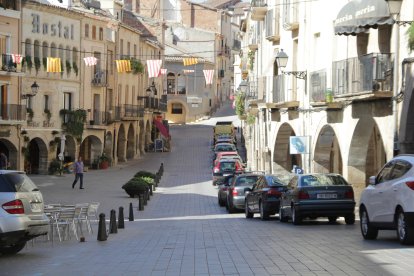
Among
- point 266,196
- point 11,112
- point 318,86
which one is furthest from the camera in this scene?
point 11,112

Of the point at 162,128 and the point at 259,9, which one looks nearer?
the point at 259,9

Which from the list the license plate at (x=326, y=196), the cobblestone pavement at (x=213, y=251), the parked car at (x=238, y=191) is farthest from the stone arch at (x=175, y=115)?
the license plate at (x=326, y=196)

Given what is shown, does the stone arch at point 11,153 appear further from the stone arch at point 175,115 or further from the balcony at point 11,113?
the stone arch at point 175,115

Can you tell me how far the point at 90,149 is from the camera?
69.4m

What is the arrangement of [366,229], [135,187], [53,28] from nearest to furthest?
[366,229], [135,187], [53,28]

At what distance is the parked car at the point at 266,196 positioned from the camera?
29.9m

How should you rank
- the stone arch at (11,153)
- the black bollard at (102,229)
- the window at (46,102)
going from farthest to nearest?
the window at (46,102), the stone arch at (11,153), the black bollard at (102,229)

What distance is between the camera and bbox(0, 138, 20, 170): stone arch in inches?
2167

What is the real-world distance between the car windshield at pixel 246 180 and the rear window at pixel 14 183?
18415 millimetres

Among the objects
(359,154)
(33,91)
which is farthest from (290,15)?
(33,91)

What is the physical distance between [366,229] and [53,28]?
45.1 metres

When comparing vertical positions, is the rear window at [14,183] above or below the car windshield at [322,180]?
above

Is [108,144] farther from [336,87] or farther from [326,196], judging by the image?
[326,196]

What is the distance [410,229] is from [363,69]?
10711mm
